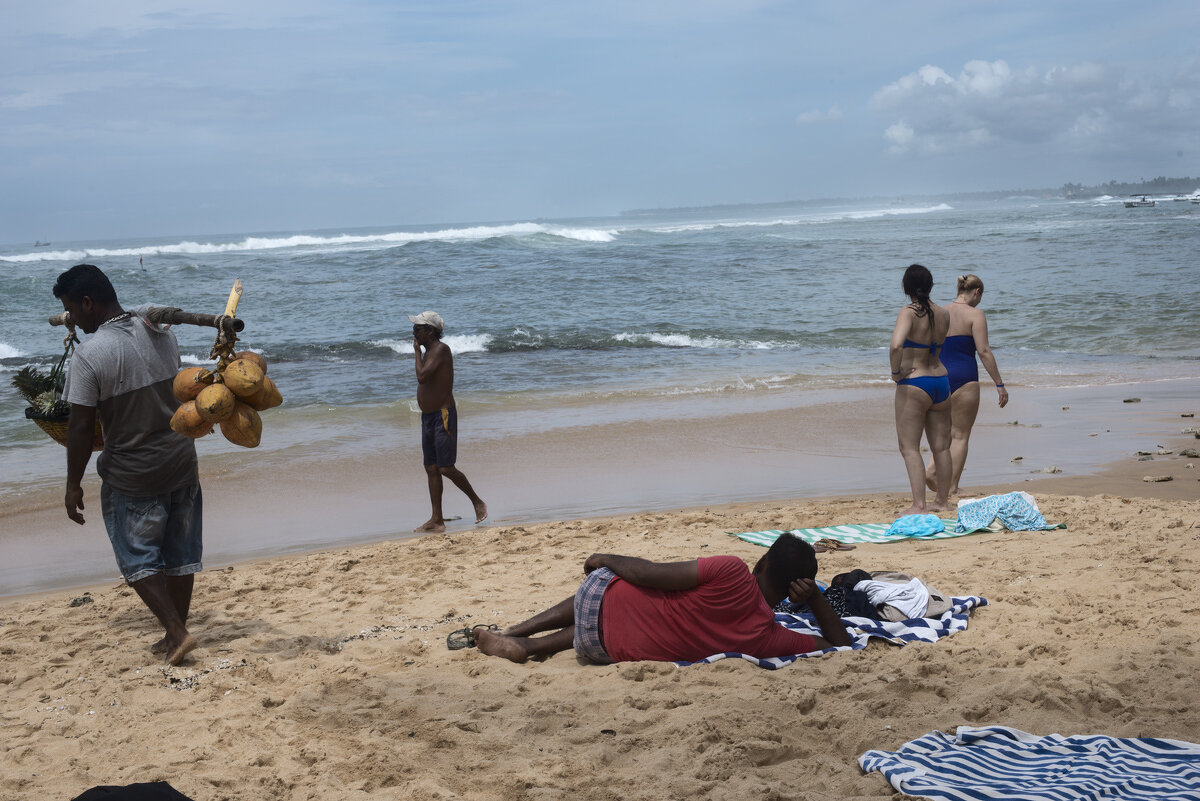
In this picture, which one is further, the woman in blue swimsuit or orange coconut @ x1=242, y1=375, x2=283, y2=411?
the woman in blue swimsuit

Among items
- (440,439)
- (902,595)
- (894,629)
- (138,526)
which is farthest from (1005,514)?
Answer: (138,526)

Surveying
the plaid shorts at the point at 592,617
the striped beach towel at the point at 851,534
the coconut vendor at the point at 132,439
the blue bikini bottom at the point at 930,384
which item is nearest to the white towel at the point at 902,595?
the striped beach towel at the point at 851,534

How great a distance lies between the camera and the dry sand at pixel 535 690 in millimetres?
3396

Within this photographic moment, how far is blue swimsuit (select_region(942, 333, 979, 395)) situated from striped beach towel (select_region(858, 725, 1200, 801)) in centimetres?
428

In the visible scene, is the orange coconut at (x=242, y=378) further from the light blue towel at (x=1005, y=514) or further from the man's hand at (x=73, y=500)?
the light blue towel at (x=1005, y=514)

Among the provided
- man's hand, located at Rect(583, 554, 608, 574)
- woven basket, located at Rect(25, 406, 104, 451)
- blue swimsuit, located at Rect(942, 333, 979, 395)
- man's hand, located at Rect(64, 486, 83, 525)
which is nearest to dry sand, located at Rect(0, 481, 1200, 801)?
man's hand, located at Rect(583, 554, 608, 574)

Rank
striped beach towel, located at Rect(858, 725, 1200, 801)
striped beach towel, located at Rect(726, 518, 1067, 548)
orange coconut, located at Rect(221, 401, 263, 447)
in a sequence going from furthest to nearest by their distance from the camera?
striped beach towel, located at Rect(726, 518, 1067, 548), orange coconut, located at Rect(221, 401, 263, 447), striped beach towel, located at Rect(858, 725, 1200, 801)

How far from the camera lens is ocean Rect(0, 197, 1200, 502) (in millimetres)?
12945

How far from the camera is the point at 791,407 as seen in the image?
38.0 ft

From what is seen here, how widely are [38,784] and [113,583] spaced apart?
10.1 ft

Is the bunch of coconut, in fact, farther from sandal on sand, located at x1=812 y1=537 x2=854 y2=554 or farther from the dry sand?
sandal on sand, located at x1=812 y1=537 x2=854 y2=554

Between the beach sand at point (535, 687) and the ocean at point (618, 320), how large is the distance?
4.94 metres

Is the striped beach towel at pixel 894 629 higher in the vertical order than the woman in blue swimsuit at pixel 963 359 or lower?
lower

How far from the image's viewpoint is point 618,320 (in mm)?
21469
